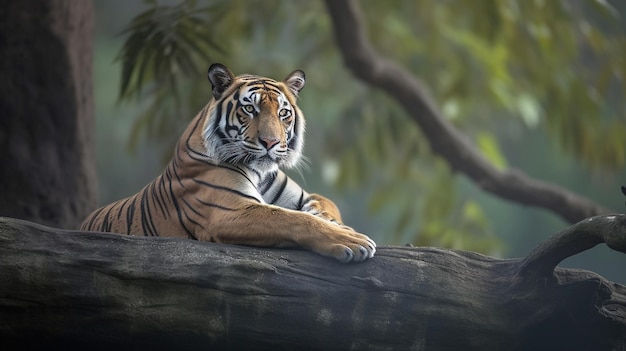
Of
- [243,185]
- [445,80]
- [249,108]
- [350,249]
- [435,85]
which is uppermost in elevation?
[445,80]

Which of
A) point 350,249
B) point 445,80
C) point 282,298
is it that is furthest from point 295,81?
point 445,80

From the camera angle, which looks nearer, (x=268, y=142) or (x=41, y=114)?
(x=268, y=142)

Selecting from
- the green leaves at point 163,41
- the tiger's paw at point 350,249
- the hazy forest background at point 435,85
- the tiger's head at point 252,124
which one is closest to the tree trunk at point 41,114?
the green leaves at point 163,41

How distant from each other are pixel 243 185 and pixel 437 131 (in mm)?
3058

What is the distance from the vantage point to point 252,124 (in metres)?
3.29

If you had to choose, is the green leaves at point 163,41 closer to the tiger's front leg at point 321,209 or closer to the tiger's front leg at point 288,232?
the tiger's front leg at point 321,209

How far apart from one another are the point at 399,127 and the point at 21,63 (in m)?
3.62

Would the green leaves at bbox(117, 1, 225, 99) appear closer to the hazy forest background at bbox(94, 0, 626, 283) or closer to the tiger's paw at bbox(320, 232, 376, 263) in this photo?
the hazy forest background at bbox(94, 0, 626, 283)

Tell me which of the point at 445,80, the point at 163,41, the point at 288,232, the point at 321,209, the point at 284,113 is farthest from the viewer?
the point at 445,80

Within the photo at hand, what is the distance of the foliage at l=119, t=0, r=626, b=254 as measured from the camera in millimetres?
6438

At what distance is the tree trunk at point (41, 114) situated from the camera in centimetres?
435

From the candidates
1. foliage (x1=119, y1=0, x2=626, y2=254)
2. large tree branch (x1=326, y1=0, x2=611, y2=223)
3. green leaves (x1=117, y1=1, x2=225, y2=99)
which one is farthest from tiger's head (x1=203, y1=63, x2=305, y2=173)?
large tree branch (x1=326, y1=0, x2=611, y2=223)

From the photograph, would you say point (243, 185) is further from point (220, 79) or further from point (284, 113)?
point (220, 79)

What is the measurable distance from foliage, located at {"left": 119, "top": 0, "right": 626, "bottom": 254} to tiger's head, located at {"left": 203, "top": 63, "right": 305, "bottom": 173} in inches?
78.9
